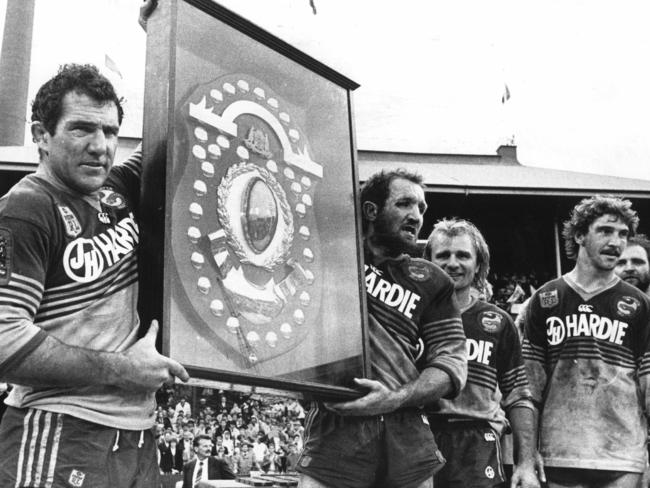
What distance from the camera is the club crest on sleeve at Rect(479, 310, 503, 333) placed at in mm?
3870

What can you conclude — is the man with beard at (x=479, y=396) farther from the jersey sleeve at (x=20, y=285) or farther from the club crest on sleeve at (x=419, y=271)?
the jersey sleeve at (x=20, y=285)

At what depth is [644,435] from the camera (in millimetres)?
3742

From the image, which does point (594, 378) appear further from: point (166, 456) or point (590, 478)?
point (166, 456)

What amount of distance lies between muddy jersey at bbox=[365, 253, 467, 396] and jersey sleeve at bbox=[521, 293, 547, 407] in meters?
1.07

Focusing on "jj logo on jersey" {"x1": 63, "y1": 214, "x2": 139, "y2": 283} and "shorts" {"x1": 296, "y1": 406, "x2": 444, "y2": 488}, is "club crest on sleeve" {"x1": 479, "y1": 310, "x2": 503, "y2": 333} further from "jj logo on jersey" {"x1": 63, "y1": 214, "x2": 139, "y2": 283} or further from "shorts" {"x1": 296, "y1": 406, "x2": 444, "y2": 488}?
"jj logo on jersey" {"x1": 63, "y1": 214, "x2": 139, "y2": 283}

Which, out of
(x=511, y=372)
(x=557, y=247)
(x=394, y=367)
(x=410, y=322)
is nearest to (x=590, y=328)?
(x=511, y=372)

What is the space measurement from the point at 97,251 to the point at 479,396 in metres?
2.21

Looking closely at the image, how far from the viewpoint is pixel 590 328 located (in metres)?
3.76

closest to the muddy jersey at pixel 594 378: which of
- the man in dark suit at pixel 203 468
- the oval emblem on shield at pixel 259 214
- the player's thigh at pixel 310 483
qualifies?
the player's thigh at pixel 310 483

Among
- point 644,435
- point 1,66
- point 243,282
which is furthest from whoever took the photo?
point 1,66

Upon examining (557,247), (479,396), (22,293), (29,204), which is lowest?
(479,396)

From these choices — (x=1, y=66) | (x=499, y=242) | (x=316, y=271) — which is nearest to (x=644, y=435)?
(x=316, y=271)

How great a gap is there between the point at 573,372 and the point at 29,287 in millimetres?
2692

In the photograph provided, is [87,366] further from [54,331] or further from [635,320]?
[635,320]
